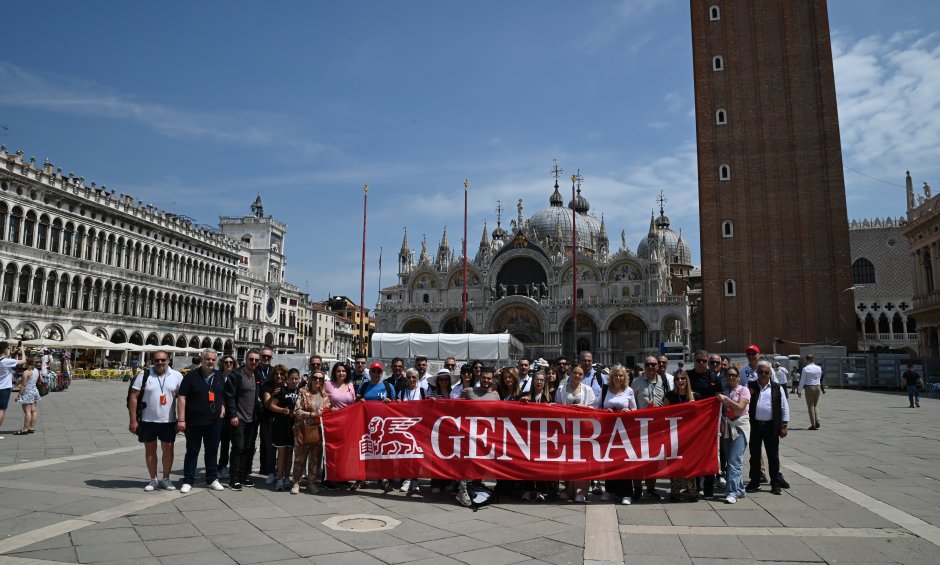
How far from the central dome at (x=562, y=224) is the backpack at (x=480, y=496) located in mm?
59805

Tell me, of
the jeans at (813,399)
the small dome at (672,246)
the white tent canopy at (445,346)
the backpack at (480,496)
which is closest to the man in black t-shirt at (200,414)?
the backpack at (480,496)

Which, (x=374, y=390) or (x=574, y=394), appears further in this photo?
(x=374, y=390)

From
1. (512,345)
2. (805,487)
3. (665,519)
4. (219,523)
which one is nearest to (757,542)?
(665,519)

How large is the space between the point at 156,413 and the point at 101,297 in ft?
124

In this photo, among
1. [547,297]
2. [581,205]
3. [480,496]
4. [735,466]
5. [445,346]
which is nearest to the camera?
[480,496]

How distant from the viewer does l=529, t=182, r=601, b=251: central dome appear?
2682 inches

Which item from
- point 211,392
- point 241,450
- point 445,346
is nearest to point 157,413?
point 211,392

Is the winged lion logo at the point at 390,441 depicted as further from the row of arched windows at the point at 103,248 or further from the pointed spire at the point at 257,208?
the pointed spire at the point at 257,208

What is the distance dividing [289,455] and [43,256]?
34.6m

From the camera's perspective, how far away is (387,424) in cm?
759

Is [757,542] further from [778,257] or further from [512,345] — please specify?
[778,257]

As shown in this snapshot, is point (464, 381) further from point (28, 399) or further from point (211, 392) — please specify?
point (28, 399)

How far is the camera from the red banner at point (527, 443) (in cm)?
719

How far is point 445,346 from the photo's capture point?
27109mm
